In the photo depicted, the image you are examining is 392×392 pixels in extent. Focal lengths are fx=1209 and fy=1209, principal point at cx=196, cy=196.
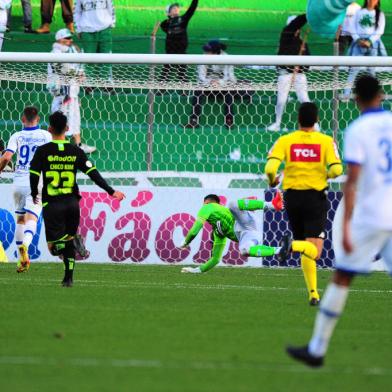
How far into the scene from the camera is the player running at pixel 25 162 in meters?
16.3

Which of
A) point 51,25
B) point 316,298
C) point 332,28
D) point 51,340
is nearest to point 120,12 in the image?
point 51,25

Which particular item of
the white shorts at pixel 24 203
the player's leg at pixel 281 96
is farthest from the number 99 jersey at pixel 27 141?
the player's leg at pixel 281 96

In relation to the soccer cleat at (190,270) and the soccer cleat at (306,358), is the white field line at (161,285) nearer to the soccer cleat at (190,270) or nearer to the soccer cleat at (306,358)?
the soccer cleat at (190,270)

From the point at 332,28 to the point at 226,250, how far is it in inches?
197

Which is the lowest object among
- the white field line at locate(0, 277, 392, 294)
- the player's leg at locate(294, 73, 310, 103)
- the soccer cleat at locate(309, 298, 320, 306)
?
the white field line at locate(0, 277, 392, 294)

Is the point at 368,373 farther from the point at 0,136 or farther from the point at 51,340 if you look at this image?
the point at 0,136

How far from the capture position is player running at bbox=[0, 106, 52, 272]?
16.3 m

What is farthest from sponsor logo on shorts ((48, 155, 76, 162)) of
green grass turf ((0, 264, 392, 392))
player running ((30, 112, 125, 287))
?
green grass turf ((0, 264, 392, 392))

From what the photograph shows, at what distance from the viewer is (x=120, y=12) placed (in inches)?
1156

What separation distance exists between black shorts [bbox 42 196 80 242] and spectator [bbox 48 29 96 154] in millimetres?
5842

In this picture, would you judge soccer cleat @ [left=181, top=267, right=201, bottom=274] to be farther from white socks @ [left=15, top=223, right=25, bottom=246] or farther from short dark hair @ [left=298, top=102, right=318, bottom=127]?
short dark hair @ [left=298, top=102, right=318, bottom=127]

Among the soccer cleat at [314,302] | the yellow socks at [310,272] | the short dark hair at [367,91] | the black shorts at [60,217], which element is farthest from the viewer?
the black shorts at [60,217]

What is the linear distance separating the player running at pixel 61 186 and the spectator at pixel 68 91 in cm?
575

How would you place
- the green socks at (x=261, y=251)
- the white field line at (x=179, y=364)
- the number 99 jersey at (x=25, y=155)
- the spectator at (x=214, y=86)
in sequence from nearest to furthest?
the white field line at (x=179, y=364) < the green socks at (x=261, y=251) < the number 99 jersey at (x=25, y=155) < the spectator at (x=214, y=86)
